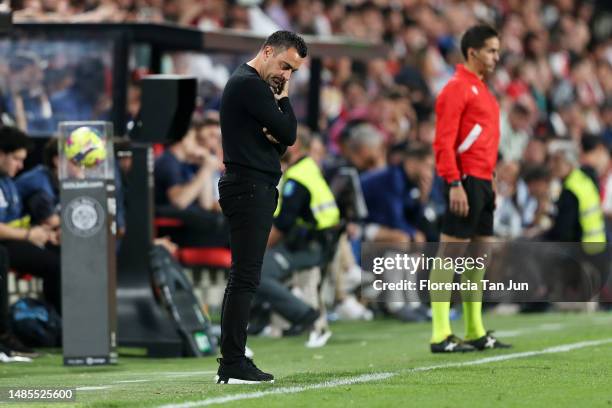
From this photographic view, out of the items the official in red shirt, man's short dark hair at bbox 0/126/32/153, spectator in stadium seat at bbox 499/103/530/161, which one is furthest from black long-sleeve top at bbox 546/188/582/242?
man's short dark hair at bbox 0/126/32/153

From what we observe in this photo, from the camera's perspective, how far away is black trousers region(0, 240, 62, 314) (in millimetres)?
13211

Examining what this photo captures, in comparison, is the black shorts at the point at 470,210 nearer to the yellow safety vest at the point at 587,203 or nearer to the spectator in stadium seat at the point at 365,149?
the spectator in stadium seat at the point at 365,149

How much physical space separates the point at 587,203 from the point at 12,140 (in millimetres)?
7845

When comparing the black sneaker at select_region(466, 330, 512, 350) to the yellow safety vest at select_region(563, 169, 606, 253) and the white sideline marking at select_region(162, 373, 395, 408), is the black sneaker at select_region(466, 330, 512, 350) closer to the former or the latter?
the white sideline marking at select_region(162, 373, 395, 408)

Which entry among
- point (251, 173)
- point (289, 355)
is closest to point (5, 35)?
point (289, 355)

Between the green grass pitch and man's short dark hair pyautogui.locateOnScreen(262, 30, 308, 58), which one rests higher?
man's short dark hair pyautogui.locateOnScreen(262, 30, 308, 58)

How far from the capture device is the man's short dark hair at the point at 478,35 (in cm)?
1152

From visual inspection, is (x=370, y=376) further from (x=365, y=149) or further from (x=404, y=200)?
(x=365, y=149)

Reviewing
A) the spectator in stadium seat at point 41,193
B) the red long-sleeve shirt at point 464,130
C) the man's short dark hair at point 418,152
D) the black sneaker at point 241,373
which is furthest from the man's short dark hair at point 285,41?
the man's short dark hair at point 418,152

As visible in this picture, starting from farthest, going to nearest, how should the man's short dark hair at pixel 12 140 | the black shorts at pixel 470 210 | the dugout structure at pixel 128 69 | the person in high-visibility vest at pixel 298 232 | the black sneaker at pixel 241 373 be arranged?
the person in high-visibility vest at pixel 298 232, the man's short dark hair at pixel 12 140, the dugout structure at pixel 128 69, the black shorts at pixel 470 210, the black sneaker at pixel 241 373

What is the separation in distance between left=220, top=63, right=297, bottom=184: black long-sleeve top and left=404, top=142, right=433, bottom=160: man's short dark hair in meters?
9.00

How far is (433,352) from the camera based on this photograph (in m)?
11.7

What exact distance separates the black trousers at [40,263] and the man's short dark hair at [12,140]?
2.77 ft

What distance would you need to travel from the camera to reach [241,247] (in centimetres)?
884
